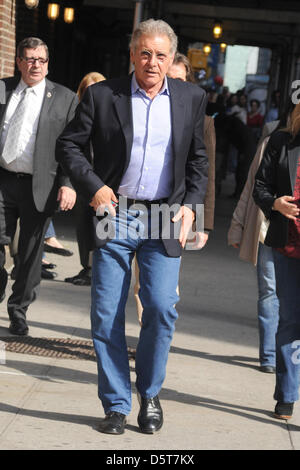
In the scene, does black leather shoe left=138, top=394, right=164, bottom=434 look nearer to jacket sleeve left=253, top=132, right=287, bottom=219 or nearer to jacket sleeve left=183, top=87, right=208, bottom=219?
jacket sleeve left=183, top=87, right=208, bottom=219

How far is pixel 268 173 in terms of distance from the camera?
516 centimetres

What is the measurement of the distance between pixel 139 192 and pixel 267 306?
1916 millimetres

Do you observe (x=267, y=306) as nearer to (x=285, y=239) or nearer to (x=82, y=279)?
(x=285, y=239)

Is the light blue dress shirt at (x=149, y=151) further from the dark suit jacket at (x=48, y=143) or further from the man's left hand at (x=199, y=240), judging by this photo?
the dark suit jacket at (x=48, y=143)

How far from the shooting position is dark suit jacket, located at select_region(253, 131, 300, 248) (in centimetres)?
504

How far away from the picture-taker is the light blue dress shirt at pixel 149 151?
181 inches

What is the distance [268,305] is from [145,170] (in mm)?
1976

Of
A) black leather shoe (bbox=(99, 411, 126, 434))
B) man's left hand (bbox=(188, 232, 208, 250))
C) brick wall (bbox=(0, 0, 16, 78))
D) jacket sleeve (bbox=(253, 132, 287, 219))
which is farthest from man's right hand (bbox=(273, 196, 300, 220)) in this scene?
brick wall (bbox=(0, 0, 16, 78))

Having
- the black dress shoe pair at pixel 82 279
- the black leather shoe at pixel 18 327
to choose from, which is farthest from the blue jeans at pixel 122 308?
the black dress shoe pair at pixel 82 279

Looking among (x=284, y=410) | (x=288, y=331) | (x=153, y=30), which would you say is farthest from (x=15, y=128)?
(x=284, y=410)

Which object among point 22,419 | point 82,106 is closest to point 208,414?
point 22,419

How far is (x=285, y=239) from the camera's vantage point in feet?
16.5

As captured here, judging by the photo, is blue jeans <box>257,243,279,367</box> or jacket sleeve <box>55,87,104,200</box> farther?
blue jeans <box>257,243,279,367</box>

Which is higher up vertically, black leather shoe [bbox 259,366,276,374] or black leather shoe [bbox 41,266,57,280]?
black leather shoe [bbox 259,366,276,374]
